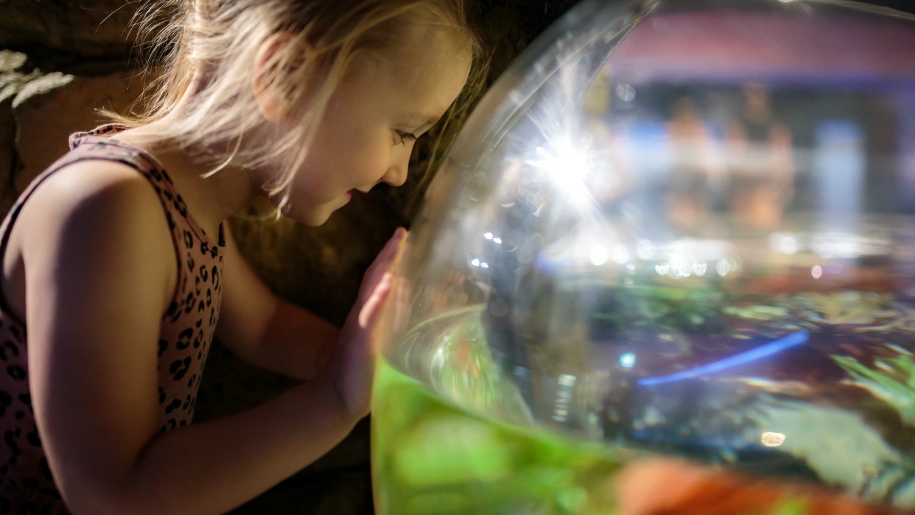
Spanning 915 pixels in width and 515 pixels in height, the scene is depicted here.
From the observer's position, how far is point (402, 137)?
0.86m

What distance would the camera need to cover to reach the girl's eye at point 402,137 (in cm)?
85

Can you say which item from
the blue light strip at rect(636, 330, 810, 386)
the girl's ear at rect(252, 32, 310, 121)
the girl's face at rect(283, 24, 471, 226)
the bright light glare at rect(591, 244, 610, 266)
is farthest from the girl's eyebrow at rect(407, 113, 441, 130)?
the blue light strip at rect(636, 330, 810, 386)

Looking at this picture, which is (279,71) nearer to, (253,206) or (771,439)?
(253,206)

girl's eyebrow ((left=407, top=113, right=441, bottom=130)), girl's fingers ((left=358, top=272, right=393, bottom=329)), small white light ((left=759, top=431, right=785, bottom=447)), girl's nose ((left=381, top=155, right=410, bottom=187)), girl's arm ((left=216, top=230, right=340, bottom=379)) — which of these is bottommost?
girl's arm ((left=216, top=230, right=340, bottom=379))

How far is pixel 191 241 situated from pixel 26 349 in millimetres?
208

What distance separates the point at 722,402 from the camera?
21.6 inches

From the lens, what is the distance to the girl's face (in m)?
0.80

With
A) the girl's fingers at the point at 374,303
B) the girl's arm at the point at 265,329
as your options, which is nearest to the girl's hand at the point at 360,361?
the girl's fingers at the point at 374,303

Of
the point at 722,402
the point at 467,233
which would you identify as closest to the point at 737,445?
the point at 722,402

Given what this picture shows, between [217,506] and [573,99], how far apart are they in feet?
1.72

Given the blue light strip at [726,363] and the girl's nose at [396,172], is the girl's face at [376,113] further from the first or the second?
the blue light strip at [726,363]

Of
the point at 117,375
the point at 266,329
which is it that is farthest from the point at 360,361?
the point at 266,329

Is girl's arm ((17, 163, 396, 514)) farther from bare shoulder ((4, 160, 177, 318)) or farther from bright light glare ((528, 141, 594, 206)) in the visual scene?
bright light glare ((528, 141, 594, 206))

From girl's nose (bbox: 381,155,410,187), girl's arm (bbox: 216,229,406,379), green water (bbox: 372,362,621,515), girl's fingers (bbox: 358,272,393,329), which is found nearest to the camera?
green water (bbox: 372,362,621,515)
